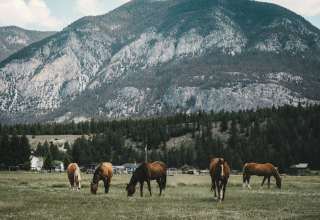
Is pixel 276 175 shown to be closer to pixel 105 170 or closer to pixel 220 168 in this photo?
pixel 105 170

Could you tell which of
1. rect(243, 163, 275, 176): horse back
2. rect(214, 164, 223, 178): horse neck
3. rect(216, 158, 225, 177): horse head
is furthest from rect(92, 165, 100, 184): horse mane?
rect(243, 163, 275, 176): horse back

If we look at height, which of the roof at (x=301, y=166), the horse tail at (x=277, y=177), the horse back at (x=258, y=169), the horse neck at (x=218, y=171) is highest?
the horse neck at (x=218, y=171)

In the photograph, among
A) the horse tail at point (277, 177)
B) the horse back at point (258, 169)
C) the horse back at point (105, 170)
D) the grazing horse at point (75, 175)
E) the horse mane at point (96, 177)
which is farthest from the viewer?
the horse back at point (258, 169)

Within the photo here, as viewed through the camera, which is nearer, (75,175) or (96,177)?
(96,177)

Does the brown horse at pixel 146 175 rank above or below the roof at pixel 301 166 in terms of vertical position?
above

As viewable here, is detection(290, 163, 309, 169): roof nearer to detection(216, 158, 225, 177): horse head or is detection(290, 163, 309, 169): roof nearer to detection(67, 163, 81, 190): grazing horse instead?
detection(67, 163, 81, 190): grazing horse

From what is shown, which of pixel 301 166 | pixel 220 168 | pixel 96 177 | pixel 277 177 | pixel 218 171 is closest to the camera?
pixel 220 168

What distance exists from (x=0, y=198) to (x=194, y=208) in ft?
50.8

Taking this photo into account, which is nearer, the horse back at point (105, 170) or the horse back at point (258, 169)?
the horse back at point (105, 170)

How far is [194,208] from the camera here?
113 ft

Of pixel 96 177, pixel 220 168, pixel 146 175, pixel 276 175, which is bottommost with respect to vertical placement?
pixel 276 175

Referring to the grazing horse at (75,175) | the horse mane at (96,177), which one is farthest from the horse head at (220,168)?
the grazing horse at (75,175)

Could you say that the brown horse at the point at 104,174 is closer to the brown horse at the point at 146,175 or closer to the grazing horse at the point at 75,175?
the brown horse at the point at 146,175

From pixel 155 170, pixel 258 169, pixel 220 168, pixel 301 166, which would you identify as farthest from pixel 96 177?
pixel 301 166
